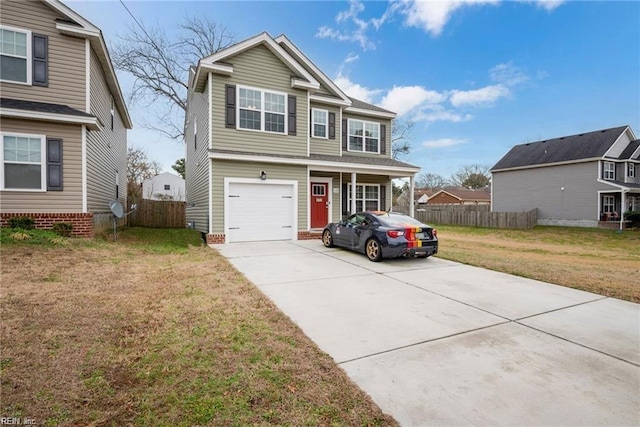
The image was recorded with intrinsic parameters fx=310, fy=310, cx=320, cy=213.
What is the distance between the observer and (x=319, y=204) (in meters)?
14.1

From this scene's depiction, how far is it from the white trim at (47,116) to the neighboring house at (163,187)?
32.6m

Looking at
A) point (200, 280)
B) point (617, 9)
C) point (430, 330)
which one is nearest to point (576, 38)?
point (617, 9)

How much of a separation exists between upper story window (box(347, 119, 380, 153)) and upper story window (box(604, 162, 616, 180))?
2053 cm

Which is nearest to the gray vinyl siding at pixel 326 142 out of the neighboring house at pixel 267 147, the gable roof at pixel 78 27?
the neighboring house at pixel 267 147

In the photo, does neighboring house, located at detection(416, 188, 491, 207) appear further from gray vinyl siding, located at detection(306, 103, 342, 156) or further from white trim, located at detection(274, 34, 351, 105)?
white trim, located at detection(274, 34, 351, 105)

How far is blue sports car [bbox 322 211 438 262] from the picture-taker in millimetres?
7965

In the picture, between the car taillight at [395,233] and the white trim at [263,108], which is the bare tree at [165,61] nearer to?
the white trim at [263,108]

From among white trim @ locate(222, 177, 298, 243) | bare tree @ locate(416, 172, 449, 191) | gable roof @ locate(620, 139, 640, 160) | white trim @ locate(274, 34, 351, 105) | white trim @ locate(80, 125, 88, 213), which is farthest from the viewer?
bare tree @ locate(416, 172, 449, 191)

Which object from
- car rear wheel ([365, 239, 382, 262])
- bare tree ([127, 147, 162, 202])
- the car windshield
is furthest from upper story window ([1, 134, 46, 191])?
bare tree ([127, 147, 162, 202])

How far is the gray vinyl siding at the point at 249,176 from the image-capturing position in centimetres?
1104

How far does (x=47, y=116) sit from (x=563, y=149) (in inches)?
1302

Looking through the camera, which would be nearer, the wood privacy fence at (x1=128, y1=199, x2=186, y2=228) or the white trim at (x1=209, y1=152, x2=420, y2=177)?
the white trim at (x1=209, y1=152, x2=420, y2=177)

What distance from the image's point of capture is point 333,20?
48.9ft

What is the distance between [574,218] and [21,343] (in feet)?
103
